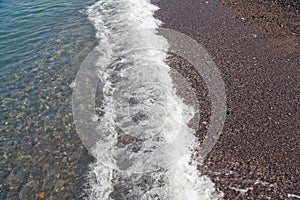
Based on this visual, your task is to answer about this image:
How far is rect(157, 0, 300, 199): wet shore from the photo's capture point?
6906 millimetres

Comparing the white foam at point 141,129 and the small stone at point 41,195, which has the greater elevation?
the white foam at point 141,129

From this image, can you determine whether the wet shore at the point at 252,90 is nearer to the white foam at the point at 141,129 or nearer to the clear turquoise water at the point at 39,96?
the white foam at the point at 141,129

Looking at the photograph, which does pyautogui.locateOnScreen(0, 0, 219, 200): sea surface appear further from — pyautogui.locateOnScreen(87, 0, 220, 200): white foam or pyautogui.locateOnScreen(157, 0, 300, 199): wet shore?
pyautogui.locateOnScreen(157, 0, 300, 199): wet shore

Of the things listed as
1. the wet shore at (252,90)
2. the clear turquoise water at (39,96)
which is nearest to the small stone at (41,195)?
the clear turquoise water at (39,96)

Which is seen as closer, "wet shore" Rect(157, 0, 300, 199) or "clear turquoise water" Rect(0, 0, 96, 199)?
"wet shore" Rect(157, 0, 300, 199)

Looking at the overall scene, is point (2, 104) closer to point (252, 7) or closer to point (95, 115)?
point (95, 115)

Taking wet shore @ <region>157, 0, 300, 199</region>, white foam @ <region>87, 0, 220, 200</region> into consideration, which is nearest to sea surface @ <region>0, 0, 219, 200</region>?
white foam @ <region>87, 0, 220, 200</region>

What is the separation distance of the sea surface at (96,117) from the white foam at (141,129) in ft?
0.09

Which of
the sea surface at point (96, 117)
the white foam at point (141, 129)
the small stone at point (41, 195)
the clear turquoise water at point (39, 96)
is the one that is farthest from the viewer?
the clear turquoise water at point (39, 96)

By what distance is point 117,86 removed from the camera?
10523 mm

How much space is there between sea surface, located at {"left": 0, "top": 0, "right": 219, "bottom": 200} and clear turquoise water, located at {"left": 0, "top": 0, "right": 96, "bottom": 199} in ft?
0.10

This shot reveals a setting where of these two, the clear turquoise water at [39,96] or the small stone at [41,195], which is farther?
the clear turquoise water at [39,96]

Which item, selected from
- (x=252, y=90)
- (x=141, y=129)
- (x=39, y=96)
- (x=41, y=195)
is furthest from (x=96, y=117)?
(x=252, y=90)

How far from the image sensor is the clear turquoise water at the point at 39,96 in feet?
24.0
